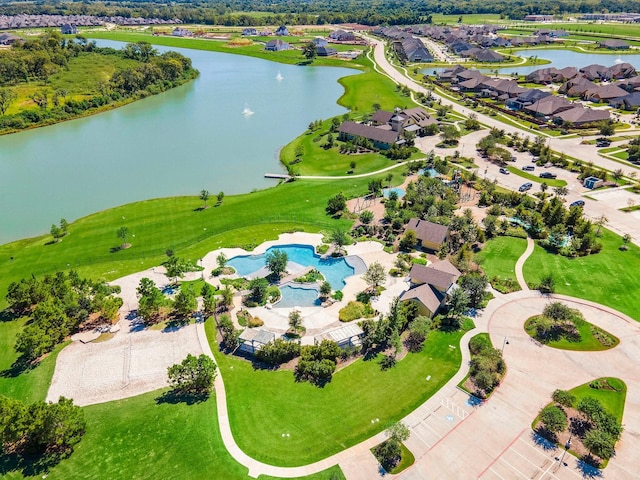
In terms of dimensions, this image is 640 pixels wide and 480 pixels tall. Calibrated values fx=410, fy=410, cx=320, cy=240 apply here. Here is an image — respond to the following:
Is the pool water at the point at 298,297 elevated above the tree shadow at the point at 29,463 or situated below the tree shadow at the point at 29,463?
above

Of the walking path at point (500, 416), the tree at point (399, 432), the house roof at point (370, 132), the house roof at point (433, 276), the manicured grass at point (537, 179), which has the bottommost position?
the walking path at point (500, 416)

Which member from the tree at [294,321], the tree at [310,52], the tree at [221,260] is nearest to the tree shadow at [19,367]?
the tree at [221,260]

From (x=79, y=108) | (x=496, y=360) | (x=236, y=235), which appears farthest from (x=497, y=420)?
(x=79, y=108)

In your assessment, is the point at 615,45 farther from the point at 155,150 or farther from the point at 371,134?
the point at 155,150

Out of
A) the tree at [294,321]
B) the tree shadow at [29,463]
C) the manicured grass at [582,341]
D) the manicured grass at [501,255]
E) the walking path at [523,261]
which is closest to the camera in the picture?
the tree shadow at [29,463]

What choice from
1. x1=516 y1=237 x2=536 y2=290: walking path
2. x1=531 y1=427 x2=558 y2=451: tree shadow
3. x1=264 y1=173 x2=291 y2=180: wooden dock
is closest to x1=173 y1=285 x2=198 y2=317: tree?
x1=531 y1=427 x2=558 y2=451: tree shadow

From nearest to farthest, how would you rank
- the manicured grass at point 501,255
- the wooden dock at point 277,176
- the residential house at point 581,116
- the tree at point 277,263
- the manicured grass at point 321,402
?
the manicured grass at point 321,402, the tree at point 277,263, the manicured grass at point 501,255, the wooden dock at point 277,176, the residential house at point 581,116

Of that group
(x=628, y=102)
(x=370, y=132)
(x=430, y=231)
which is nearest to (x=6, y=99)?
(x=370, y=132)

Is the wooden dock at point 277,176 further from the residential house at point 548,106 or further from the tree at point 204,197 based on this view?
the residential house at point 548,106
